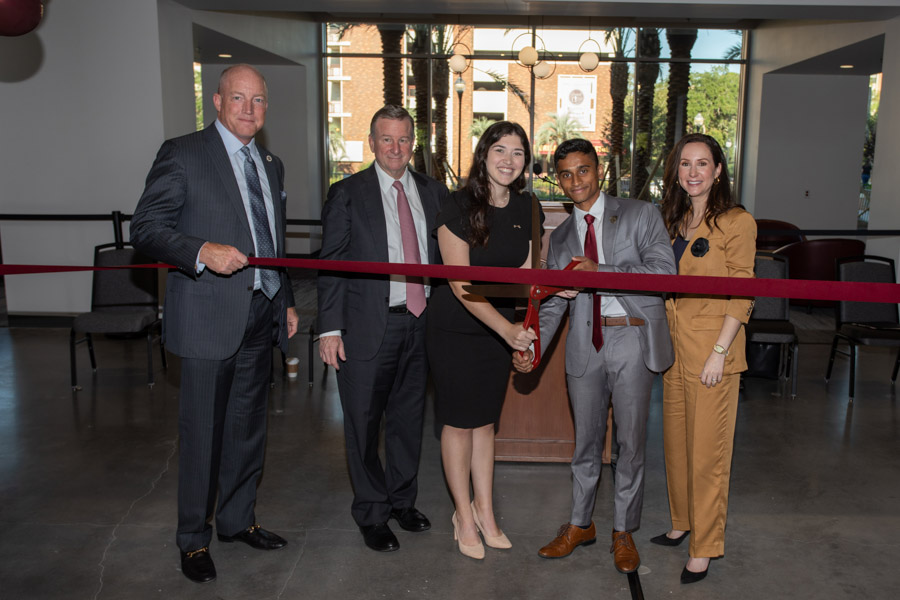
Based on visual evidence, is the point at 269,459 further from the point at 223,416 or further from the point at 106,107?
the point at 106,107

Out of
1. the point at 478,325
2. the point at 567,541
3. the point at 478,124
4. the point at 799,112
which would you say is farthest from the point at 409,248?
the point at 799,112

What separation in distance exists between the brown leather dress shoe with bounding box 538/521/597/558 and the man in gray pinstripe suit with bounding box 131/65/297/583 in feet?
4.31

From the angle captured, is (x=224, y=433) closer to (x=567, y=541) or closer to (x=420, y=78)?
(x=567, y=541)

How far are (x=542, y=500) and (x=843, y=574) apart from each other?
1296mm

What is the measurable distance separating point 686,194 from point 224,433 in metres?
2.06

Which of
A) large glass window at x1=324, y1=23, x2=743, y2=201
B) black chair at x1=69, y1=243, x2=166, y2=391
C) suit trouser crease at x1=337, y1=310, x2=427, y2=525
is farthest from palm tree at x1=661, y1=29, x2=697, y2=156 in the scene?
suit trouser crease at x1=337, y1=310, x2=427, y2=525

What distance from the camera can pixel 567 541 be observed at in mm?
2982

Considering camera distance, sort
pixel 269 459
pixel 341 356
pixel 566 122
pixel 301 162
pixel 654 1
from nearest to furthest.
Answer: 1. pixel 341 356
2. pixel 269 459
3. pixel 654 1
4. pixel 301 162
5. pixel 566 122

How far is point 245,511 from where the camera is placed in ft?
10.1

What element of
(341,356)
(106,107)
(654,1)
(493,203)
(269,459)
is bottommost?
(269,459)

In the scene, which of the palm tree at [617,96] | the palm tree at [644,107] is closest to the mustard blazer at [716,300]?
the palm tree at [644,107]

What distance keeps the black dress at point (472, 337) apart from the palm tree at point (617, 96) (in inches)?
467

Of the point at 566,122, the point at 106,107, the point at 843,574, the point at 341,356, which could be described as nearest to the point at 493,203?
the point at 341,356

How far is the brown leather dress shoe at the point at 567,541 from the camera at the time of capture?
2.97m
